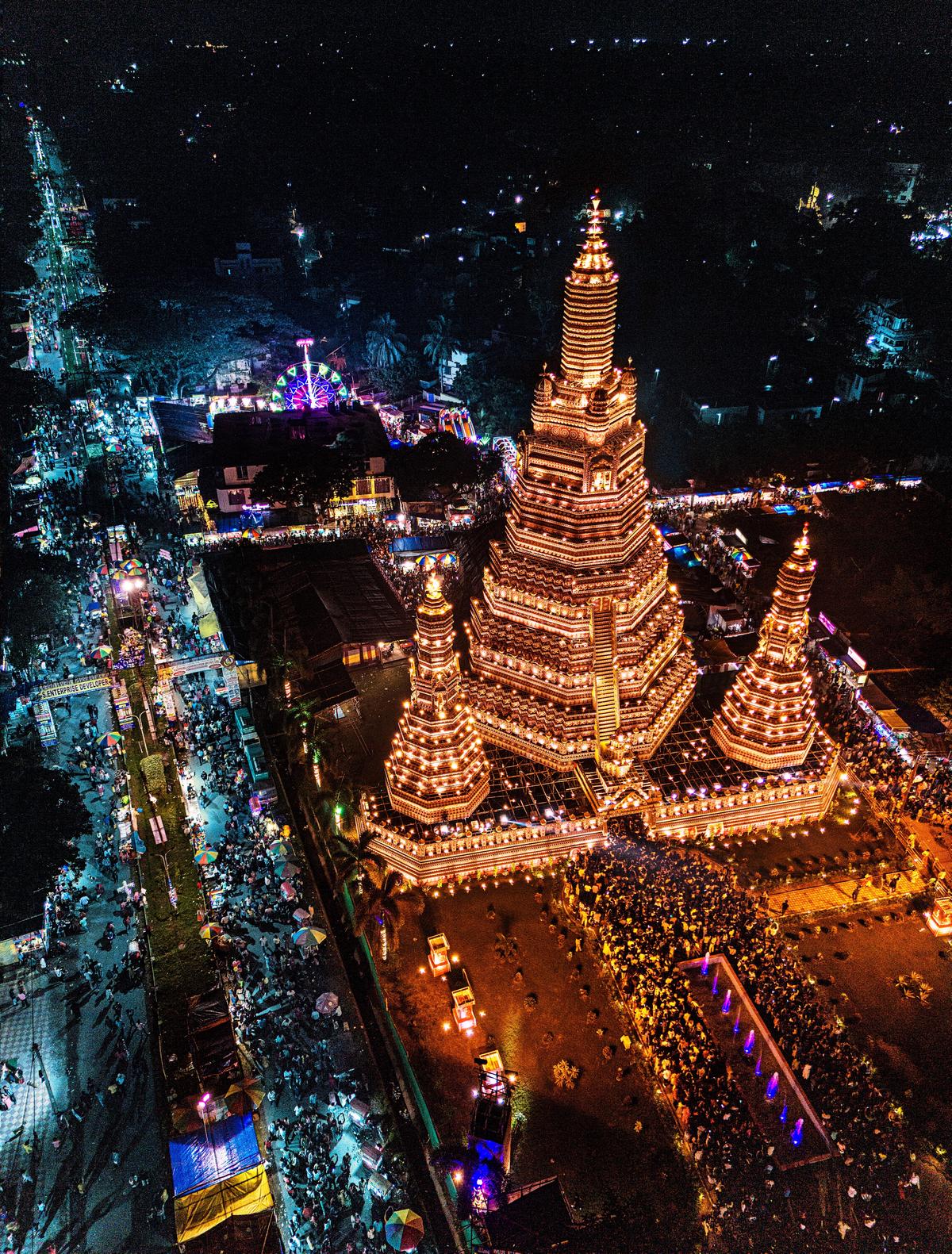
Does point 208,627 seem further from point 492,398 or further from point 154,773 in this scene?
point 492,398

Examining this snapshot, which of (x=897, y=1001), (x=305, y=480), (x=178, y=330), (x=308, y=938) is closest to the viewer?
(x=897, y=1001)

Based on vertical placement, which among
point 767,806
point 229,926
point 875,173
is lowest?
point 229,926

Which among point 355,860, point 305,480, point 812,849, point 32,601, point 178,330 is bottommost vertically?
point 32,601

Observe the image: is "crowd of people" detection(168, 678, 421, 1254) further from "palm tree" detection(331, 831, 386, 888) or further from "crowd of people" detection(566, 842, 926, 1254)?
"crowd of people" detection(566, 842, 926, 1254)

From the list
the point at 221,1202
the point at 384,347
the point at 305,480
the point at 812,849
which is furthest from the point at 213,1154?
the point at 384,347

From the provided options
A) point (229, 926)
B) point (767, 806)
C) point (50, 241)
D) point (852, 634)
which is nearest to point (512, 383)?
point (852, 634)

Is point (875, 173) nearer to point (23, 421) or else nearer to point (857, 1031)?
point (23, 421)
